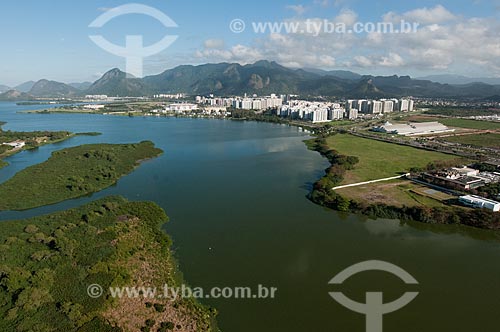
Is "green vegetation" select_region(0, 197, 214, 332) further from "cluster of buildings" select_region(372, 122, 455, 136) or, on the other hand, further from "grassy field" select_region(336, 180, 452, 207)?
"cluster of buildings" select_region(372, 122, 455, 136)

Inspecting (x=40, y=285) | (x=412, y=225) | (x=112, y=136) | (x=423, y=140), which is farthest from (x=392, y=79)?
(x=40, y=285)

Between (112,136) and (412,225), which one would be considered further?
(112,136)

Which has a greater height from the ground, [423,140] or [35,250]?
[423,140]

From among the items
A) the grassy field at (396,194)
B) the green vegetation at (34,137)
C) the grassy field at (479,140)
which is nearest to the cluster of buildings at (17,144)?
the green vegetation at (34,137)

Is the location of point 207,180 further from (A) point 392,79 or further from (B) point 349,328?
(A) point 392,79

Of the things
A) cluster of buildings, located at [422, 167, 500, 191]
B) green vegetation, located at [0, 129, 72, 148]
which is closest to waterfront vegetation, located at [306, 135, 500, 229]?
cluster of buildings, located at [422, 167, 500, 191]

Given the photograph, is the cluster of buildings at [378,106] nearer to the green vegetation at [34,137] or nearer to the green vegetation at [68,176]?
the green vegetation at [68,176]
